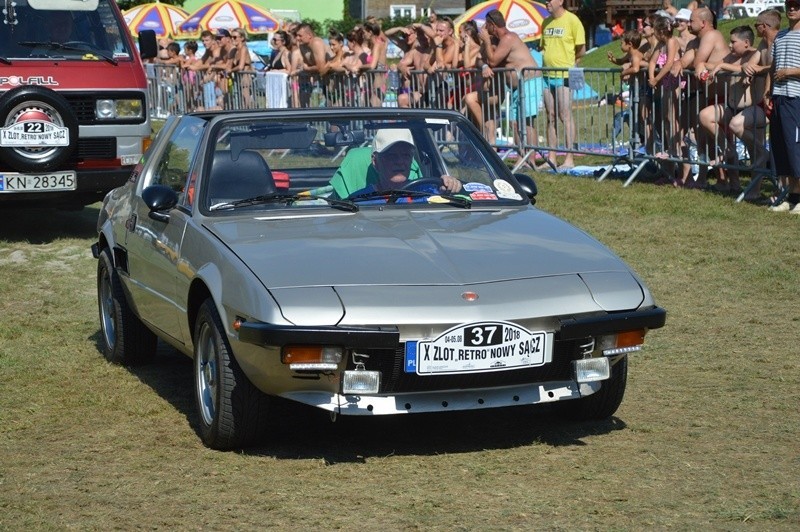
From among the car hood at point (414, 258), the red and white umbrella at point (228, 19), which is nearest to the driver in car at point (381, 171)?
the car hood at point (414, 258)

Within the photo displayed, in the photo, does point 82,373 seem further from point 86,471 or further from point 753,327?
point 753,327

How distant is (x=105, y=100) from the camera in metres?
12.7

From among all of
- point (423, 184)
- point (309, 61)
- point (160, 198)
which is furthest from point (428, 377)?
point (309, 61)

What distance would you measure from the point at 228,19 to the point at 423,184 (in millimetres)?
40337

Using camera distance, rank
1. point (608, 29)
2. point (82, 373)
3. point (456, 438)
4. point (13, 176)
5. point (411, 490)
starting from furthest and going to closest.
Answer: point (608, 29), point (13, 176), point (82, 373), point (456, 438), point (411, 490)

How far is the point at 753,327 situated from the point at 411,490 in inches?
156

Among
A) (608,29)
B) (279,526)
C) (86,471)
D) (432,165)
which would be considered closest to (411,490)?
(279,526)

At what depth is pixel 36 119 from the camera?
39.5 ft

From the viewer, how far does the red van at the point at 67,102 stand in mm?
12070

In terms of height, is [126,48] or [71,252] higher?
[126,48]

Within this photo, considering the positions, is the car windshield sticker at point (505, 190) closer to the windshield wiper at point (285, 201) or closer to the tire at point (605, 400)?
the windshield wiper at point (285, 201)

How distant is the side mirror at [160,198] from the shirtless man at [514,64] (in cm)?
1062

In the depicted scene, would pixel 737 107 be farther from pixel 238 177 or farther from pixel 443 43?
pixel 238 177

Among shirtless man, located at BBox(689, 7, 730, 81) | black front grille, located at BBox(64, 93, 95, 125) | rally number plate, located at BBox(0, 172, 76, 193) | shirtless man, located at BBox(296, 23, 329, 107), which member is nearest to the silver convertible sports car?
rally number plate, located at BBox(0, 172, 76, 193)
